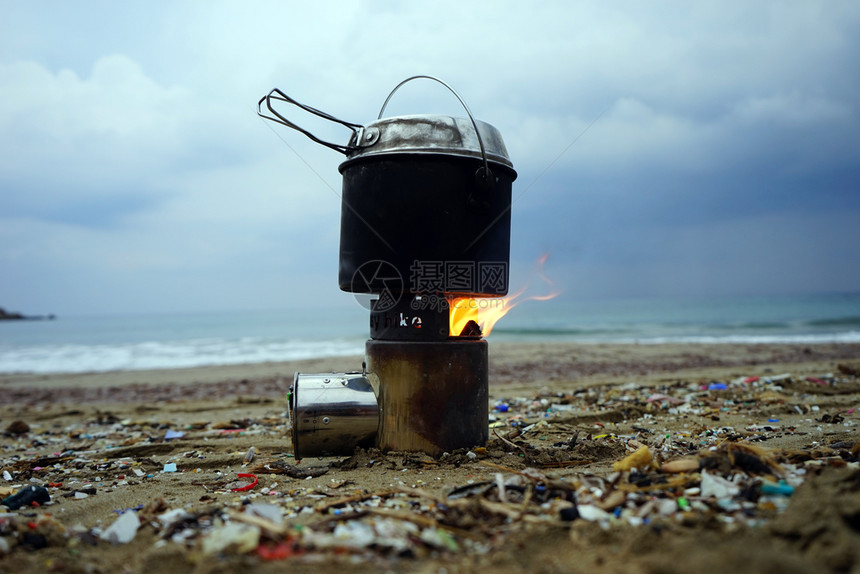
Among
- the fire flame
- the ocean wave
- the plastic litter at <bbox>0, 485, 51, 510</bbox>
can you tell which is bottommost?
the ocean wave

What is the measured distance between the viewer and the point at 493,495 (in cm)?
271

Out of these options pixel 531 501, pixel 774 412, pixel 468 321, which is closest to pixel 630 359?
pixel 774 412

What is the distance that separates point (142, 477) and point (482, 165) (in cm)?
321

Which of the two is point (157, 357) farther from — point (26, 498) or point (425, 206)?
point (425, 206)

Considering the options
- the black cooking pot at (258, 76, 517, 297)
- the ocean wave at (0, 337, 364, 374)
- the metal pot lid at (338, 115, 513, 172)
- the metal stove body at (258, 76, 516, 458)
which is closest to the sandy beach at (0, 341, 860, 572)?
the metal stove body at (258, 76, 516, 458)

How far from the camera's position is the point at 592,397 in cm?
674

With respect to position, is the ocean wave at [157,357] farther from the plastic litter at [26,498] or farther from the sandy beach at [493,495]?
the plastic litter at [26,498]

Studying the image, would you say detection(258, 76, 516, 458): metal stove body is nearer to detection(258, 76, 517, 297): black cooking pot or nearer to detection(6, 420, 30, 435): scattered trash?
detection(258, 76, 517, 297): black cooking pot

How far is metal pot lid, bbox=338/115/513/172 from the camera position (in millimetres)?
3541

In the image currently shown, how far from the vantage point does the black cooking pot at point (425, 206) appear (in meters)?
3.52

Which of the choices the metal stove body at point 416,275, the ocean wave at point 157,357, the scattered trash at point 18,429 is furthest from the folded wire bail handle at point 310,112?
the ocean wave at point 157,357

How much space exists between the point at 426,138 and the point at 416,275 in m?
0.90

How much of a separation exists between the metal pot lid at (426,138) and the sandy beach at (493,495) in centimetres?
200

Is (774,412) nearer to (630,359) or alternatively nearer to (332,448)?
(332,448)
